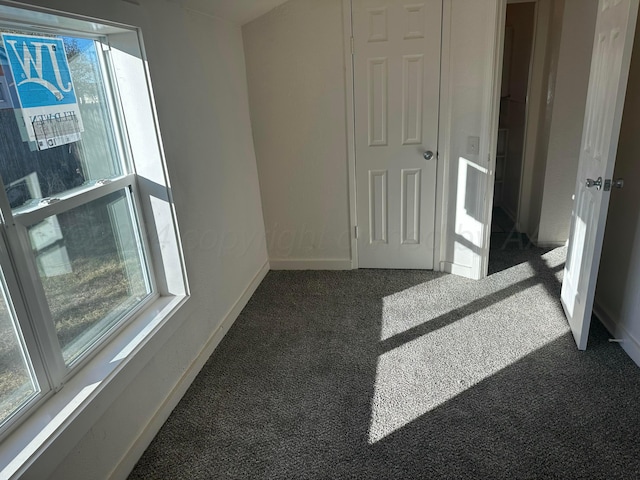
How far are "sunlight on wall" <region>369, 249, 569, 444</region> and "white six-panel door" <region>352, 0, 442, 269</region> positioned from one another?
1.59 feet

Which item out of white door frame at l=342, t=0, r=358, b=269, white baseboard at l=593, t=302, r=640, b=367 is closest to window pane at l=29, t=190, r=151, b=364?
white door frame at l=342, t=0, r=358, b=269

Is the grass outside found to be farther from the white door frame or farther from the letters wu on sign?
the white door frame

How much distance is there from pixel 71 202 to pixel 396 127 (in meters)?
2.25

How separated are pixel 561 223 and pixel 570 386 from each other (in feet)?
6.70

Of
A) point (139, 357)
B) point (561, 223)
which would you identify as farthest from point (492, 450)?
point (561, 223)

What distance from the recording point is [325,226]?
362cm

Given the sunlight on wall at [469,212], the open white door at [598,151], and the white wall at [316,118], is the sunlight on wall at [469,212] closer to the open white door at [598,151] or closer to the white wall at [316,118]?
the white wall at [316,118]

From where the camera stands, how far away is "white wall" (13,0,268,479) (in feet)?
5.76

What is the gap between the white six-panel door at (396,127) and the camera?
10.00 ft

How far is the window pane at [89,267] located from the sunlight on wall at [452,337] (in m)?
1.26

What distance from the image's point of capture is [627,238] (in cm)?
244

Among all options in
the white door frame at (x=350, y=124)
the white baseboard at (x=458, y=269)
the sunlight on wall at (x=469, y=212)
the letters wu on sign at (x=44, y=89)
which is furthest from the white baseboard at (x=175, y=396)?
the sunlight on wall at (x=469, y=212)

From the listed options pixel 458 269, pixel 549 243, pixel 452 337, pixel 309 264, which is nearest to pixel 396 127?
pixel 458 269

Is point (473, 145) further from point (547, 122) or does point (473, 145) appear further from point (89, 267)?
point (89, 267)
